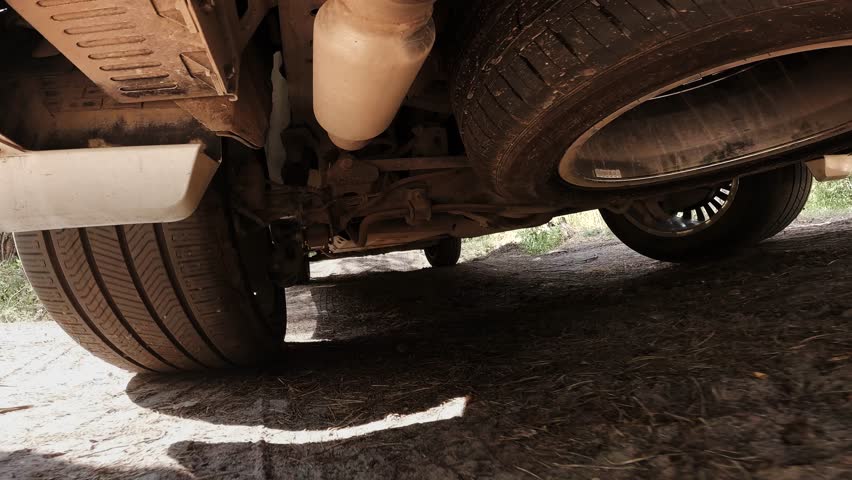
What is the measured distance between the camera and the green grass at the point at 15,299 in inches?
206

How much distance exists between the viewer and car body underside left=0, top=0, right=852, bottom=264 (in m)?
0.90

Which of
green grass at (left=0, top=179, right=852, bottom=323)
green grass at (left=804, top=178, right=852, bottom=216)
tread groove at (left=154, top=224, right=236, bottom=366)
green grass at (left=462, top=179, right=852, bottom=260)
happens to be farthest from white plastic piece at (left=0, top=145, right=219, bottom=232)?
green grass at (left=804, top=178, right=852, bottom=216)

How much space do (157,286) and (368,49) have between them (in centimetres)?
113

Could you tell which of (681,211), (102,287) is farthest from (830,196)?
(102,287)

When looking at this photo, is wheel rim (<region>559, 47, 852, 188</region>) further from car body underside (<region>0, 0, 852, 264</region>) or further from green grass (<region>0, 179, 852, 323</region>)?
green grass (<region>0, 179, 852, 323</region>)

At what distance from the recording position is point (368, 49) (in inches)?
35.8

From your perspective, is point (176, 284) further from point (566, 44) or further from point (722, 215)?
point (722, 215)

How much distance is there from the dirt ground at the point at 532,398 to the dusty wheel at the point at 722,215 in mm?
141

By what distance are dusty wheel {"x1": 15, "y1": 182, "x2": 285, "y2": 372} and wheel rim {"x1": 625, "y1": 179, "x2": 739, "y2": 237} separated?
174cm

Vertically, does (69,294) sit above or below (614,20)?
below

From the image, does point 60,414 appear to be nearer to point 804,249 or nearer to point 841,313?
point 841,313

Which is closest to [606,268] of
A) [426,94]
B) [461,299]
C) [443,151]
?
[461,299]

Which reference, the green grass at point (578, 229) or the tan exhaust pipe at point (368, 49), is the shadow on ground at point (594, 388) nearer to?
the tan exhaust pipe at point (368, 49)

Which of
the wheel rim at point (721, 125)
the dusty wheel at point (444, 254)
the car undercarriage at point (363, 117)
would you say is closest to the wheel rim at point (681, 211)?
the car undercarriage at point (363, 117)
